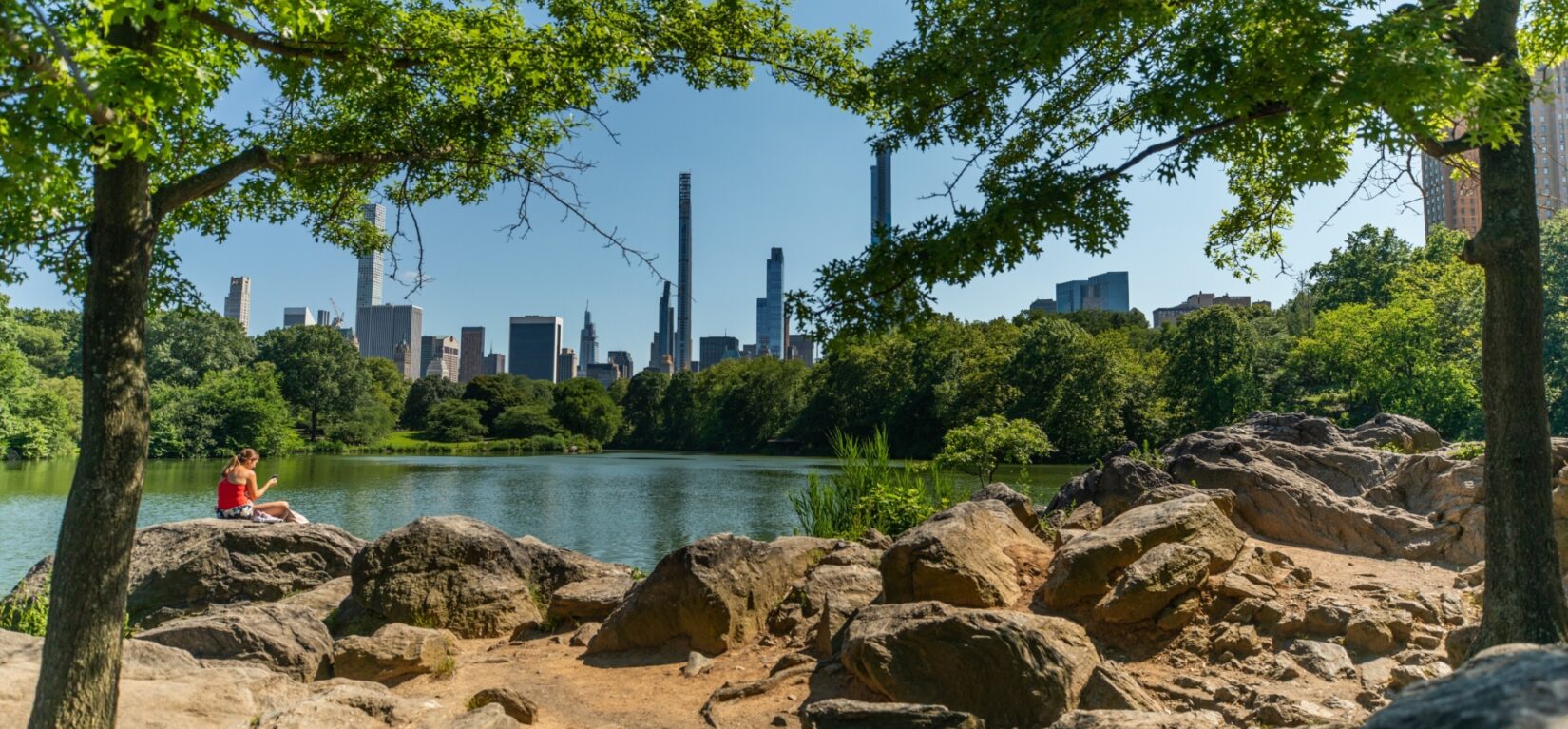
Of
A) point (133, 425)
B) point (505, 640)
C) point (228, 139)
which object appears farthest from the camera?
point (505, 640)

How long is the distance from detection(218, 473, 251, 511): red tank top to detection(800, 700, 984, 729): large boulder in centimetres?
921

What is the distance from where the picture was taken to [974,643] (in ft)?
14.3

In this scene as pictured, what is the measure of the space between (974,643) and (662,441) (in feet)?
280

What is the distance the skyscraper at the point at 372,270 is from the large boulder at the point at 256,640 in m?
2.47

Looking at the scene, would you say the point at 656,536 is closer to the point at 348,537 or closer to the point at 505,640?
the point at 348,537

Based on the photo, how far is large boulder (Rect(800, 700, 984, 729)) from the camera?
151 inches

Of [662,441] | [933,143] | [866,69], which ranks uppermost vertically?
[866,69]

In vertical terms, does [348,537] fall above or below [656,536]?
above

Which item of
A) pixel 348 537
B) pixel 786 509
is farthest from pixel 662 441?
pixel 348 537

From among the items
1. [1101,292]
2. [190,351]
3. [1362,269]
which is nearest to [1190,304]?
[1101,292]

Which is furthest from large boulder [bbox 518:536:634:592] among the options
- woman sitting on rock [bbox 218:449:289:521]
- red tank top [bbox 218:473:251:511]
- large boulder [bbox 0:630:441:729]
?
red tank top [bbox 218:473:251:511]

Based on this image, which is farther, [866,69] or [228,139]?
[866,69]

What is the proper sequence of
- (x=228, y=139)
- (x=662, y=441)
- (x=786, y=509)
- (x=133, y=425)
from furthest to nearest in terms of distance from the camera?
(x=662, y=441)
(x=786, y=509)
(x=228, y=139)
(x=133, y=425)

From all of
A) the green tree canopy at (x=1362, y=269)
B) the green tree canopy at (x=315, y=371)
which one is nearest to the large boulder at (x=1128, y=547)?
the green tree canopy at (x=1362, y=269)
